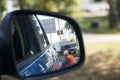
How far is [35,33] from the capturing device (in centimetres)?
246

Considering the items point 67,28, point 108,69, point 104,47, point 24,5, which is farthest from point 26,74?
point 104,47

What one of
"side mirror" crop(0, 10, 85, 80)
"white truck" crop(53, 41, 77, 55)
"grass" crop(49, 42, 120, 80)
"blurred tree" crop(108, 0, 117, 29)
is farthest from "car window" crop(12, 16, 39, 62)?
"blurred tree" crop(108, 0, 117, 29)

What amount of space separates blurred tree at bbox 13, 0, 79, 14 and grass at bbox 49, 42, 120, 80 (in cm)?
231

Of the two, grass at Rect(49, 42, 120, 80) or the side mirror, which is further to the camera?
grass at Rect(49, 42, 120, 80)

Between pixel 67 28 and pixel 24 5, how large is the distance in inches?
362

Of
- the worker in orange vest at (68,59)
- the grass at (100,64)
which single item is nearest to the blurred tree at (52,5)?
the grass at (100,64)

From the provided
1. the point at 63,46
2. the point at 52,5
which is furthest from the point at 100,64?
the point at 52,5

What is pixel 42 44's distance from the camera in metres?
2.45

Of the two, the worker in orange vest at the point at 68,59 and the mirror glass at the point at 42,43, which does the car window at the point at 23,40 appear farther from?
the worker in orange vest at the point at 68,59

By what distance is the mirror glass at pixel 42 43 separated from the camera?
2328mm

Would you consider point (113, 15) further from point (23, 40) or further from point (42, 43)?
point (23, 40)

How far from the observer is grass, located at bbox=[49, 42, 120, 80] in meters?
9.33

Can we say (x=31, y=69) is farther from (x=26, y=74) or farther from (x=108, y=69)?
(x=108, y=69)

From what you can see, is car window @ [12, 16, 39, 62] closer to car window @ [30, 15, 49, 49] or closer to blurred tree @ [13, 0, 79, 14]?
car window @ [30, 15, 49, 49]
